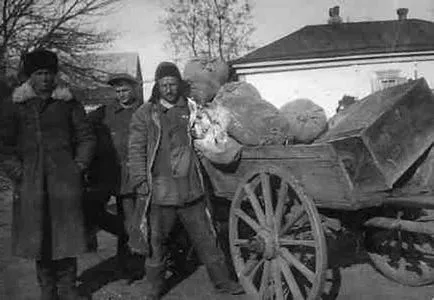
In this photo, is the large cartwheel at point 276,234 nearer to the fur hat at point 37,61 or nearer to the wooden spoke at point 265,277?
the wooden spoke at point 265,277

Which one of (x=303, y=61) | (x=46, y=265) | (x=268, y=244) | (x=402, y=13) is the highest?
(x=402, y=13)

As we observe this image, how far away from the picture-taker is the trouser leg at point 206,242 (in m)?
4.79

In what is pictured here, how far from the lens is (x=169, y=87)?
4.69 metres

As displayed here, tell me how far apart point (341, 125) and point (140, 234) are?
1.72m

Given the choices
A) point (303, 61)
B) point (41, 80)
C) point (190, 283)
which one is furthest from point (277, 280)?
point (303, 61)

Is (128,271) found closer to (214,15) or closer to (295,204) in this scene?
(295,204)

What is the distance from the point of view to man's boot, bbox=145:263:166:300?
4.78 meters

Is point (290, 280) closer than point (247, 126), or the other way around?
point (290, 280)

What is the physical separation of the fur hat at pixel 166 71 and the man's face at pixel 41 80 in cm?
81

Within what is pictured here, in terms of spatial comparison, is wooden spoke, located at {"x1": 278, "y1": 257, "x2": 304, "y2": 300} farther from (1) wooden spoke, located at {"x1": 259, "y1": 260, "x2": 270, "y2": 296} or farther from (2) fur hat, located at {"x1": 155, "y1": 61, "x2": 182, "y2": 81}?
(2) fur hat, located at {"x1": 155, "y1": 61, "x2": 182, "y2": 81}

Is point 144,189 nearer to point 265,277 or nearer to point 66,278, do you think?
point 66,278

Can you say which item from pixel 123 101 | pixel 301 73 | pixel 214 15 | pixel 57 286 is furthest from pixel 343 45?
pixel 57 286

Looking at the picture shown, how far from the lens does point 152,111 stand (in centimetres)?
473

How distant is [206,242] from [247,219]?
1.93 ft
